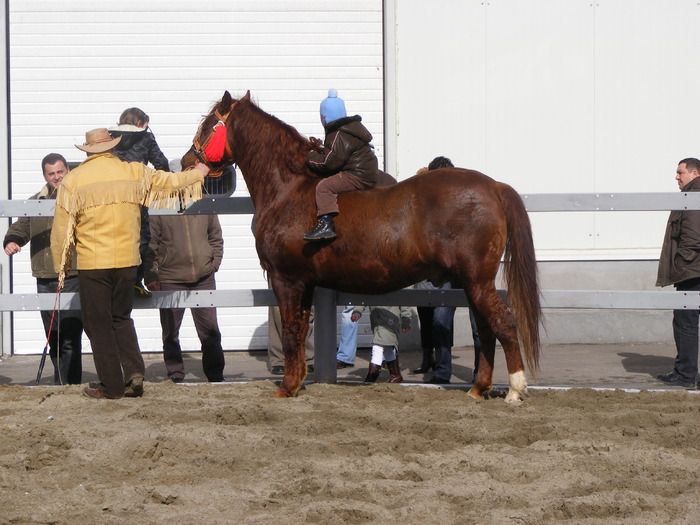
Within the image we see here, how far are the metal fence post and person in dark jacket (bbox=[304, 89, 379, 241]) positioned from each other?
944 mm

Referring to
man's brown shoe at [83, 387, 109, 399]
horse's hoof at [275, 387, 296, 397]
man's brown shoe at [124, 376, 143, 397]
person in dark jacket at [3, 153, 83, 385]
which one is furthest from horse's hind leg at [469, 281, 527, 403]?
person in dark jacket at [3, 153, 83, 385]

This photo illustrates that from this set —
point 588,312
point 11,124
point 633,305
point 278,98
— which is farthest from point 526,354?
point 11,124

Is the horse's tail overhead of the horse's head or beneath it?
beneath

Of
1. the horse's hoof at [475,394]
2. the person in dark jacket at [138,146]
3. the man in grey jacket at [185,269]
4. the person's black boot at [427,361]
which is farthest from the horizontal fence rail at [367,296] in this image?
the person's black boot at [427,361]

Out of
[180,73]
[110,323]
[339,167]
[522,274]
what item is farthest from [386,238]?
[180,73]

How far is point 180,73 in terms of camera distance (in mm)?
11391

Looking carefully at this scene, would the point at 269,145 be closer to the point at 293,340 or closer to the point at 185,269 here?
the point at 293,340

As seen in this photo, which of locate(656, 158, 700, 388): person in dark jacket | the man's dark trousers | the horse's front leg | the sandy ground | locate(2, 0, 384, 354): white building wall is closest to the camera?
the sandy ground

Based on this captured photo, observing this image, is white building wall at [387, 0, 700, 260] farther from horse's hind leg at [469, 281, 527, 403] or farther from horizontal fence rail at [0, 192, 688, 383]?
horse's hind leg at [469, 281, 527, 403]

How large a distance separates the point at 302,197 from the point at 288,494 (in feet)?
9.04

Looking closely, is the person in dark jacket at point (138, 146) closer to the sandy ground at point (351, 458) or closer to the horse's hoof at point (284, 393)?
the sandy ground at point (351, 458)

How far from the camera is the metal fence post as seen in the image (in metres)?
7.59

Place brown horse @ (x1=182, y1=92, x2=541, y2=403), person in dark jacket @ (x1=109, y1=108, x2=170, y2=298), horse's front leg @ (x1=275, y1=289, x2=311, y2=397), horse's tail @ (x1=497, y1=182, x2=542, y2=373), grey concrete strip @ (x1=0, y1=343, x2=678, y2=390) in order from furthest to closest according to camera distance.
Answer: grey concrete strip @ (x1=0, y1=343, x2=678, y2=390) < person in dark jacket @ (x1=109, y1=108, x2=170, y2=298) < horse's front leg @ (x1=275, y1=289, x2=311, y2=397) < horse's tail @ (x1=497, y1=182, x2=542, y2=373) < brown horse @ (x1=182, y1=92, x2=541, y2=403)

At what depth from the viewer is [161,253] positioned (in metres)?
8.46
